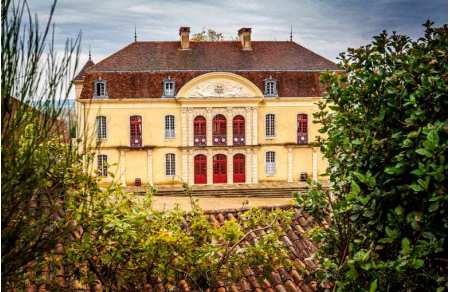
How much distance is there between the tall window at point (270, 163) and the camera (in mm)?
23766

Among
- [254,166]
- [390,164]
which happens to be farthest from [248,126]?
[390,164]

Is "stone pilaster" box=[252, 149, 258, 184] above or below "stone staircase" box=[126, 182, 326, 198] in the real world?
above

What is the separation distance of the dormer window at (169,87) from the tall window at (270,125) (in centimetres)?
376

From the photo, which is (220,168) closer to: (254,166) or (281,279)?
(254,166)

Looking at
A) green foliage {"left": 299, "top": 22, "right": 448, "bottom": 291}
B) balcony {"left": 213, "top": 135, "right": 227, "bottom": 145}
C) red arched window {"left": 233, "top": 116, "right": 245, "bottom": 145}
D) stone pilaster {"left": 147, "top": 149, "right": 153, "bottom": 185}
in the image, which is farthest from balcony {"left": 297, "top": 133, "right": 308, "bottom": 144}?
green foliage {"left": 299, "top": 22, "right": 448, "bottom": 291}

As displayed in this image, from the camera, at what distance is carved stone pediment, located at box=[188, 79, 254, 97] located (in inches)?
902

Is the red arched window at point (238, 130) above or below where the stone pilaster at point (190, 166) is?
above

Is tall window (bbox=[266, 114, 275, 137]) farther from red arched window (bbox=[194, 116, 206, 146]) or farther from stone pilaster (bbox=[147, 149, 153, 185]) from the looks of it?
stone pilaster (bbox=[147, 149, 153, 185])

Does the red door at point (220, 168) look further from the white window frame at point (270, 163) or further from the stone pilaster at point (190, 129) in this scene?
the white window frame at point (270, 163)

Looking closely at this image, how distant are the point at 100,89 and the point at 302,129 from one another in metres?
7.76

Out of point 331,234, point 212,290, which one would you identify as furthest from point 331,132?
point 212,290

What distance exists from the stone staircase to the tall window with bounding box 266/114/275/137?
1959 millimetres

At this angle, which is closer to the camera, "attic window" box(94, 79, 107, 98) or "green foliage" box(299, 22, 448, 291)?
"green foliage" box(299, 22, 448, 291)

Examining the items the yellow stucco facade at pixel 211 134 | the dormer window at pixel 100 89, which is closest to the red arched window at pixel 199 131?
the yellow stucco facade at pixel 211 134
